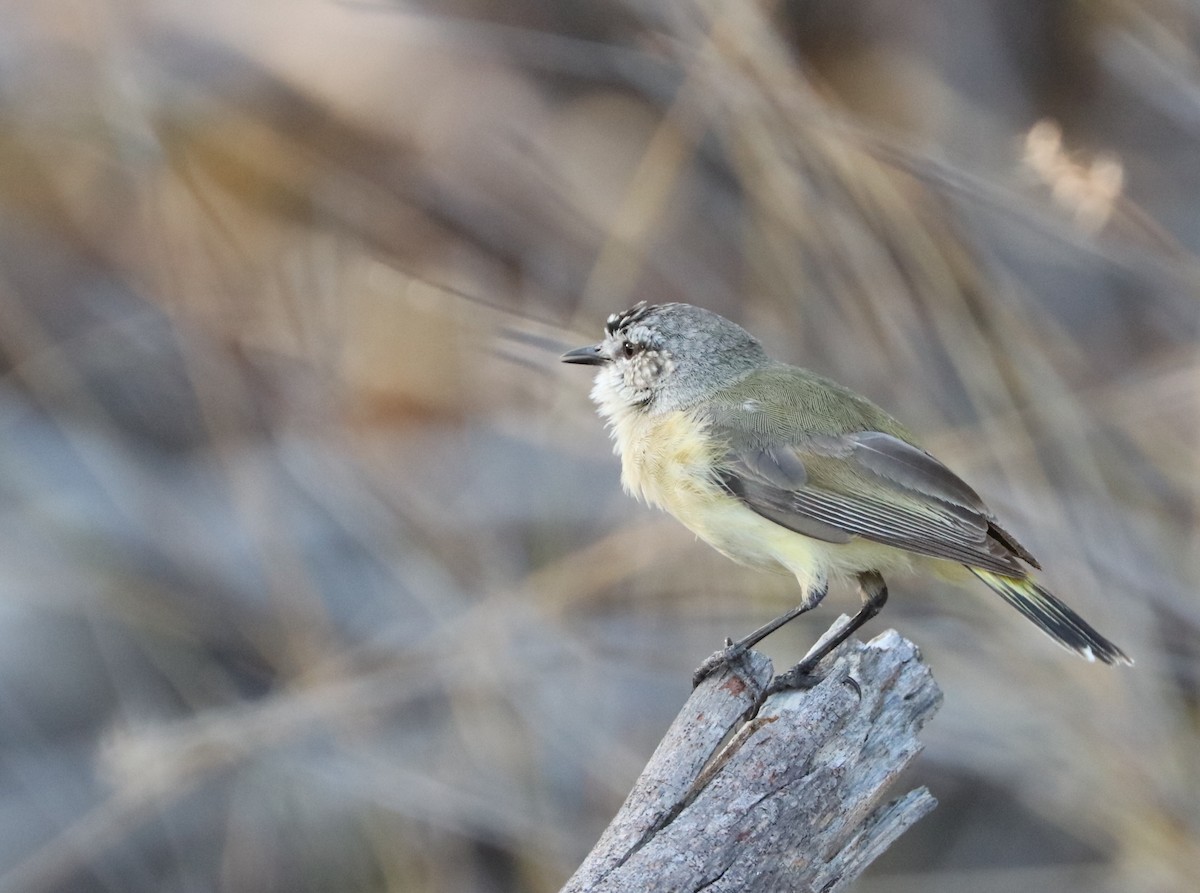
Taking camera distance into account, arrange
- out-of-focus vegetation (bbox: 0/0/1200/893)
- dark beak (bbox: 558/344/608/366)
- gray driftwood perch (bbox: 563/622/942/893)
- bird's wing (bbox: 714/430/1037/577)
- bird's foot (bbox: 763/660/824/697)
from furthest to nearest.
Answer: out-of-focus vegetation (bbox: 0/0/1200/893), dark beak (bbox: 558/344/608/366), bird's wing (bbox: 714/430/1037/577), bird's foot (bbox: 763/660/824/697), gray driftwood perch (bbox: 563/622/942/893)

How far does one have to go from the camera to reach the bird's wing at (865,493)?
12.2 feet

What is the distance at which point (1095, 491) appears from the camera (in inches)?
191

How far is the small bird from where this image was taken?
3.75 meters

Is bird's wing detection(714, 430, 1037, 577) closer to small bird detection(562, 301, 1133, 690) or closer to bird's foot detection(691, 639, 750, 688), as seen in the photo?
small bird detection(562, 301, 1133, 690)

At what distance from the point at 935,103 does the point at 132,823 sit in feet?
16.6

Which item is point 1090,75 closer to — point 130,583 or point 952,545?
point 952,545

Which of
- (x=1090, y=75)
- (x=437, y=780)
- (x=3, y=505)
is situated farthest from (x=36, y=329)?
(x=1090, y=75)

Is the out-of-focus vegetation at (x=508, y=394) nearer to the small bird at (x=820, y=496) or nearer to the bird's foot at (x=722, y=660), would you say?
the small bird at (x=820, y=496)

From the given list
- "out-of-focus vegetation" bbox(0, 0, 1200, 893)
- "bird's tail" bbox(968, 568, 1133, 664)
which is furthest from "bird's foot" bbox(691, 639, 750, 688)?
"out-of-focus vegetation" bbox(0, 0, 1200, 893)

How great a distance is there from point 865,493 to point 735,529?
367 mm

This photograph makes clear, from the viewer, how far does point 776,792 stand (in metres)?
2.78

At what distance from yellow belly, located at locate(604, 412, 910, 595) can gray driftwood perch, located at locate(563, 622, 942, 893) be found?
661 millimetres

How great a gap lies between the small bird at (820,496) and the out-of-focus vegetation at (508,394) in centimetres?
101

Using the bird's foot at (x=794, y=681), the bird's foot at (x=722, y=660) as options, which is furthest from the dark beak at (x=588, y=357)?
the bird's foot at (x=794, y=681)
